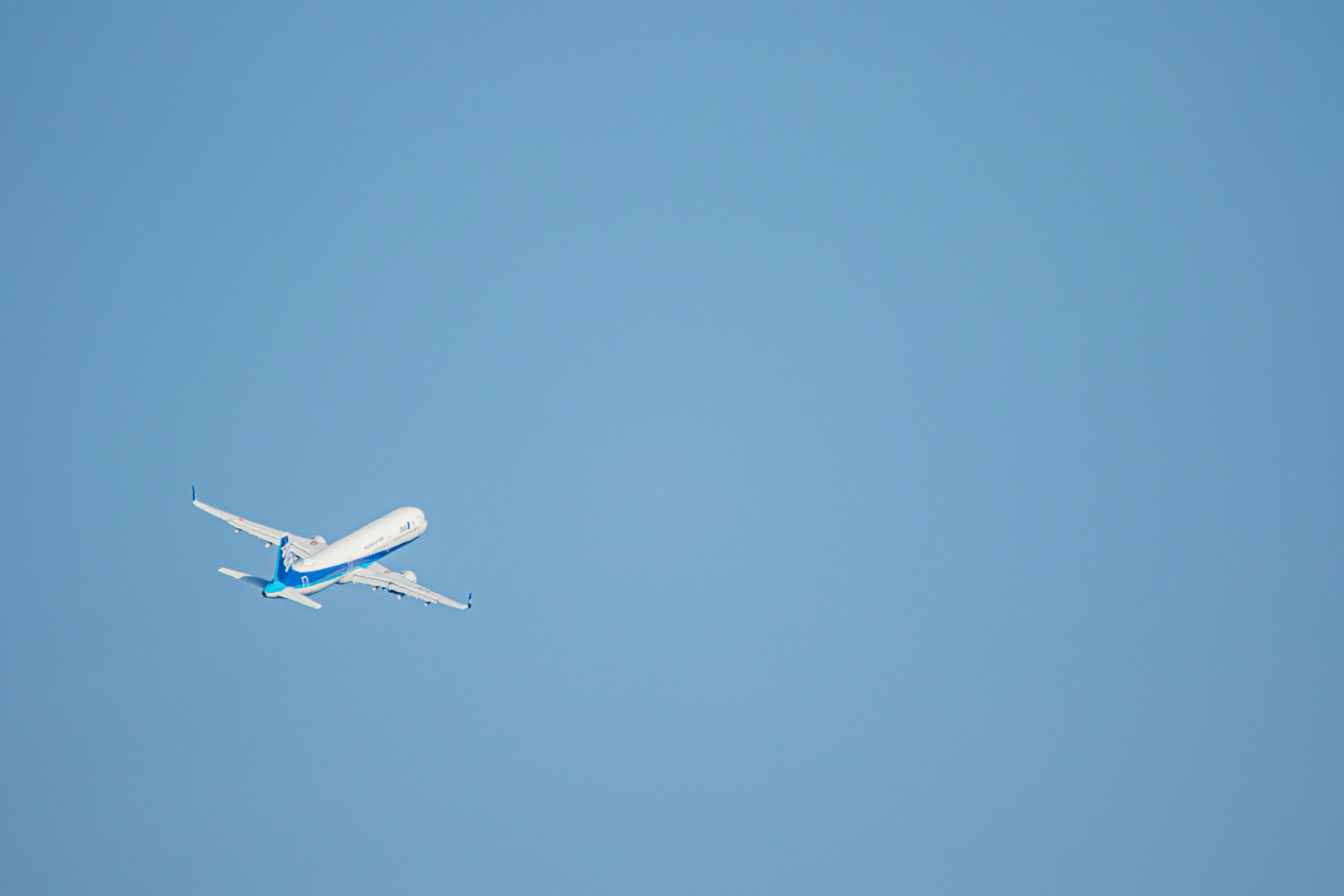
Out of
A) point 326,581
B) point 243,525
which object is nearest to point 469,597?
point 326,581

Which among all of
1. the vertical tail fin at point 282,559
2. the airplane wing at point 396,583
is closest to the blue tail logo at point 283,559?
the vertical tail fin at point 282,559

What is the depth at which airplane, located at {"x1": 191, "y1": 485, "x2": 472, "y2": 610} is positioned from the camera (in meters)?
139

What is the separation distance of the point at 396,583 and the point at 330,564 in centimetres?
770

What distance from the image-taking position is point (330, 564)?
147750mm

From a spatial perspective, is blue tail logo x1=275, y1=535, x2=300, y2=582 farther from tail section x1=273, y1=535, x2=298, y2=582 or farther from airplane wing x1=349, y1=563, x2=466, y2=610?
airplane wing x1=349, y1=563, x2=466, y2=610

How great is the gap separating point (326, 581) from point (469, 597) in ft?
57.4

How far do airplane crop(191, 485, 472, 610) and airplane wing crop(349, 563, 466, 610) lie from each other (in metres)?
0.04

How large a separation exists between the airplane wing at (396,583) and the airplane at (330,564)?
4 cm

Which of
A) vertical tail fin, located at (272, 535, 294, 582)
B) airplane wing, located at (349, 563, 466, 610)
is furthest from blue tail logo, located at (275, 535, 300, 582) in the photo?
airplane wing, located at (349, 563, 466, 610)

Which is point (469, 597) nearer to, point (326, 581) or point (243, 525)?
point (326, 581)

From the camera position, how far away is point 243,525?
479 feet

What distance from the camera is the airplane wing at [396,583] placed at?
146 metres

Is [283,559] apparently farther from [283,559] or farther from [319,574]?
[319,574]

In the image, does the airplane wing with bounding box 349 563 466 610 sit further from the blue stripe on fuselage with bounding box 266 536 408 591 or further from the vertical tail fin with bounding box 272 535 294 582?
the vertical tail fin with bounding box 272 535 294 582
